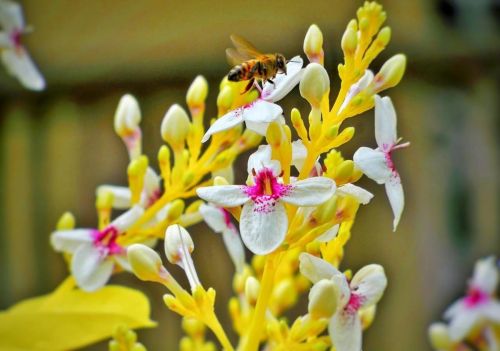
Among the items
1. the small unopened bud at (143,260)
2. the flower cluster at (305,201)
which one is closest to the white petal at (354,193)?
the flower cluster at (305,201)

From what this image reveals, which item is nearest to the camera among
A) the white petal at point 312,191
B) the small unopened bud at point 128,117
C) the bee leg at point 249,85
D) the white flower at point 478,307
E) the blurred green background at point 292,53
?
the white petal at point 312,191

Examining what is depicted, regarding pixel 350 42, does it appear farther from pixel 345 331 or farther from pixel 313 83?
Result: pixel 345 331

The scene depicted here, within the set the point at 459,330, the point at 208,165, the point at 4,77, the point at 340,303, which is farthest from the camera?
the point at 4,77

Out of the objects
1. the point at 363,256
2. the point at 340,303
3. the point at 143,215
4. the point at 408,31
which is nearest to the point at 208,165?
the point at 143,215

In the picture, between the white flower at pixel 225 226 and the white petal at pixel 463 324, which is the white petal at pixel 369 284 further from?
the white petal at pixel 463 324

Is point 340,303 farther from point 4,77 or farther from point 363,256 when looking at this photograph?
→ point 4,77

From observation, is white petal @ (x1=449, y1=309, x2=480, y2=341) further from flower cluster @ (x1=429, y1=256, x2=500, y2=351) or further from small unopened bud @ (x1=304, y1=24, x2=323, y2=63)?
small unopened bud @ (x1=304, y1=24, x2=323, y2=63)

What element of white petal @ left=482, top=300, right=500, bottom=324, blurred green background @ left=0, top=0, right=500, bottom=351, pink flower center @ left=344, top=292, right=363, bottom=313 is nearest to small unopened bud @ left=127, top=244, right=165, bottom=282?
pink flower center @ left=344, top=292, right=363, bottom=313
